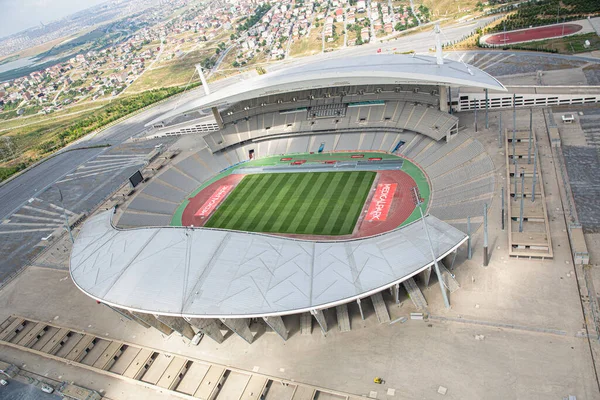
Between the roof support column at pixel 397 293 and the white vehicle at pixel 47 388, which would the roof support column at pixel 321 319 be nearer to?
the roof support column at pixel 397 293

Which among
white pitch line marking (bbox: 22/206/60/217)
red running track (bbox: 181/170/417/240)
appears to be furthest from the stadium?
white pitch line marking (bbox: 22/206/60/217)

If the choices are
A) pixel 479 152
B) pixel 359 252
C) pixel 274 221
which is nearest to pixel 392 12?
pixel 479 152

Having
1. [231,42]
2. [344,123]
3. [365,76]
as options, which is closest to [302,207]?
[365,76]

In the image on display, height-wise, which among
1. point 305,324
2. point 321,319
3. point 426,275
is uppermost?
point 321,319

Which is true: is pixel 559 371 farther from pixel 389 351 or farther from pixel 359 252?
pixel 359 252

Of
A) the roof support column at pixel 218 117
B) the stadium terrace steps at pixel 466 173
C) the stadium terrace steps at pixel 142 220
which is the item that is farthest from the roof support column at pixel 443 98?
the stadium terrace steps at pixel 142 220

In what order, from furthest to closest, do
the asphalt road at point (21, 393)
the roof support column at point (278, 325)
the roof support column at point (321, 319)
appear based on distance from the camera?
the asphalt road at point (21, 393) < the roof support column at point (278, 325) < the roof support column at point (321, 319)

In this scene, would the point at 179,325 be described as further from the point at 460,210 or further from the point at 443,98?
the point at 443,98
